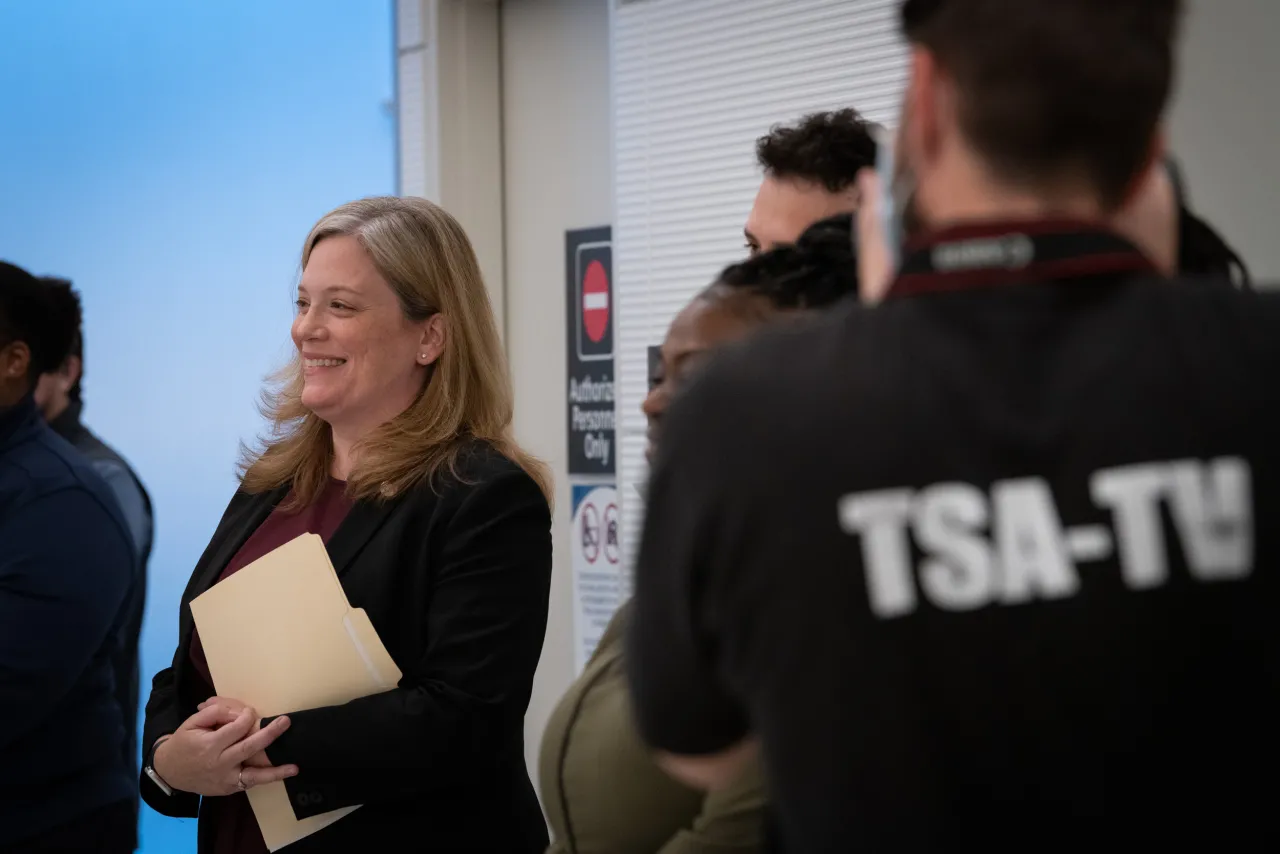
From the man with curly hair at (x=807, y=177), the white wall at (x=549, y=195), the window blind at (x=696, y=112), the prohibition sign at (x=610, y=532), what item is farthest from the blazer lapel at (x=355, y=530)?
the white wall at (x=549, y=195)

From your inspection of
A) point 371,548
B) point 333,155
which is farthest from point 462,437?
point 333,155

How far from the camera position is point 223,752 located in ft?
5.82

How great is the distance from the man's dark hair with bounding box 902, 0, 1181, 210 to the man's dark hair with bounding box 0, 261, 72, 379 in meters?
2.36

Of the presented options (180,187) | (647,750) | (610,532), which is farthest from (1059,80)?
(180,187)

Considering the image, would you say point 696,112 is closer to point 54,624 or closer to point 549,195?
point 549,195

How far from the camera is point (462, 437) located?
2.05 metres

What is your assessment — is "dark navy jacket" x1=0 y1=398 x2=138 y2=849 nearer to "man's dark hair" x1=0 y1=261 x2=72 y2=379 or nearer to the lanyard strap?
"man's dark hair" x1=0 y1=261 x2=72 y2=379

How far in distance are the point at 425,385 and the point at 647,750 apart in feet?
3.23

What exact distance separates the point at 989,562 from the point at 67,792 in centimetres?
223

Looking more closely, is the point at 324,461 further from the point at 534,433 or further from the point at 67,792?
the point at 534,433

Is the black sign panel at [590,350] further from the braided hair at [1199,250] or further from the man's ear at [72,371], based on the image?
the braided hair at [1199,250]

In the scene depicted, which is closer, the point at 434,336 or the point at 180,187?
the point at 434,336

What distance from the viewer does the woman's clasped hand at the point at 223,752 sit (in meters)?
1.77

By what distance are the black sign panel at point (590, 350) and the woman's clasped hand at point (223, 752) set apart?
6.23ft
